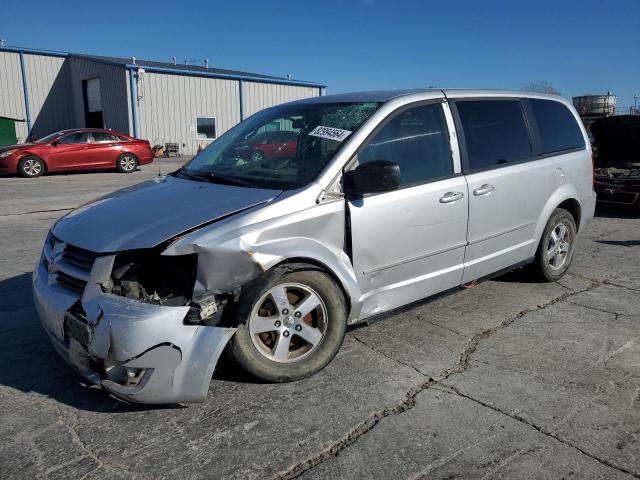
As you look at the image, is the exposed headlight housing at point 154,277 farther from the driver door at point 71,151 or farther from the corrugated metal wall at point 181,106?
the corrugated metal wall at point 181,106

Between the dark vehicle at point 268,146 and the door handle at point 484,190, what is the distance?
55.0 inches

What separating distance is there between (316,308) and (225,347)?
0.59 meters

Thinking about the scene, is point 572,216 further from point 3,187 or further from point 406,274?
point 3,187

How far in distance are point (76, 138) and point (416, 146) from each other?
51.5 feet

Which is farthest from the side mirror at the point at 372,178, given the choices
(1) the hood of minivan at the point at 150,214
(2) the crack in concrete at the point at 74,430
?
(2) the crack in concrete at the point at 74,430

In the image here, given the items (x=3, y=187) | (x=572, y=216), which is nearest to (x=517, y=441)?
(x=572, y=216)

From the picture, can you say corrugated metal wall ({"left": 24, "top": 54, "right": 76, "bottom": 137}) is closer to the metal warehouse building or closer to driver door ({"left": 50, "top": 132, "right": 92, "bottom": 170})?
the metal warehouse building

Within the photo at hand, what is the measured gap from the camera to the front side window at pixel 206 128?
91.7 ft

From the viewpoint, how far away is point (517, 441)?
2600 millimetres

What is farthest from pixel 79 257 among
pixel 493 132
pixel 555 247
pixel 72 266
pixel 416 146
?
pixel 555 247

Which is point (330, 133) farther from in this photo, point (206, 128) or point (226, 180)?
point (206, 128)

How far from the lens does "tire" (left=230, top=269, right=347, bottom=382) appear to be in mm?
2902

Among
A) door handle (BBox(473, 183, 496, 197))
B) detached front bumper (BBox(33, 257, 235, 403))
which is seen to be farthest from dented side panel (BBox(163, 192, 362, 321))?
door handle (BBox(473, 183, 496, 197))

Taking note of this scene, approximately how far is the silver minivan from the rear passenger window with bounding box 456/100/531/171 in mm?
14
